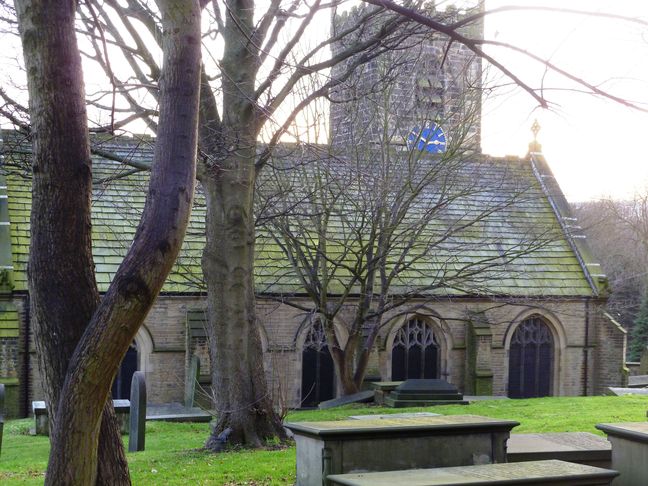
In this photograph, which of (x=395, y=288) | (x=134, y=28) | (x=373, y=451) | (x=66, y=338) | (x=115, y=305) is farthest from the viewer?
(x=395, y=288)

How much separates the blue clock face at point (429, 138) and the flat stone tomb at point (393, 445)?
12.4 m

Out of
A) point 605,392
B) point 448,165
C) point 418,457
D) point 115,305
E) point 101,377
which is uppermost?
point 448,165

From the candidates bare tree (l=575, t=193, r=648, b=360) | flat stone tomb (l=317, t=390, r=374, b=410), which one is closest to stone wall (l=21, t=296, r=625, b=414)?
flat stone tomb (l=317, t=390, r=374, b=410)

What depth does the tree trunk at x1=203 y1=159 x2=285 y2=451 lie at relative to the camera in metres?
12.5

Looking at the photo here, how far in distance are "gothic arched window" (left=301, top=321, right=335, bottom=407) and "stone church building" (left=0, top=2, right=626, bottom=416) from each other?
0.13 ft

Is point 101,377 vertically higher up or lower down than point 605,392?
higher up

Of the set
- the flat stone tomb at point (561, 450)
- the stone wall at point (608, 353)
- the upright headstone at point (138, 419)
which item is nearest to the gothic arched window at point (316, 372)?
the stone wall at point (608, 353)

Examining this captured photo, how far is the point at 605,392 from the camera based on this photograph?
26234 millimetres

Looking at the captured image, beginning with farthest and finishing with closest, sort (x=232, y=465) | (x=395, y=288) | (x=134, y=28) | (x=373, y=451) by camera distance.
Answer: (x=395, y=288) → (x=134, y=28) → (x=232, y=465) → (x=373, y=451)

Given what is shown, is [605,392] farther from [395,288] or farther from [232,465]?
[232,465]

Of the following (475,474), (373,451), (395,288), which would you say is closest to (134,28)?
(373,451)

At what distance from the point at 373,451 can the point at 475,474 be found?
1591 mm

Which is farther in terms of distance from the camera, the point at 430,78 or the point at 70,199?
the point at 430,78

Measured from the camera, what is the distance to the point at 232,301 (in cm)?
1256
